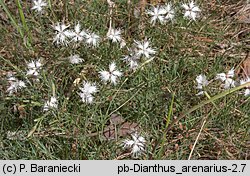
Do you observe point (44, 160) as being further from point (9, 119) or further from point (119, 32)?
point (119, 32)

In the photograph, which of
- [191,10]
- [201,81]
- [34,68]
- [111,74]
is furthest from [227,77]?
[34,68]

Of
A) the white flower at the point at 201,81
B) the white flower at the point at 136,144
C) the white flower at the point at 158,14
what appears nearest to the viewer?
the white flower at the point at 136,144

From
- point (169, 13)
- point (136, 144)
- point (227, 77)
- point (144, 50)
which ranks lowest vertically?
point (136, 144)

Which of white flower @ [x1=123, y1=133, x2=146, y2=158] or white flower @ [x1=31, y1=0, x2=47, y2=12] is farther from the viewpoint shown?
white flower @ [x1=31, y1=0, x2=47, y2=12]

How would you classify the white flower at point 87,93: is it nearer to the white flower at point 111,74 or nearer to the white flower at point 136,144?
the white flower at point 111,74

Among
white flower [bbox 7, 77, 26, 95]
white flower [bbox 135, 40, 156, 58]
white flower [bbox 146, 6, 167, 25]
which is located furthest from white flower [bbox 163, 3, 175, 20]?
white flower [bbox 7, 77, 26, 95]

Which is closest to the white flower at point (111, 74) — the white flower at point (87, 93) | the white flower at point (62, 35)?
the white flower at point (87, 93)

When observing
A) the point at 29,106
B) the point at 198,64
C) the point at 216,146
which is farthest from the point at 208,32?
the point at 29,106

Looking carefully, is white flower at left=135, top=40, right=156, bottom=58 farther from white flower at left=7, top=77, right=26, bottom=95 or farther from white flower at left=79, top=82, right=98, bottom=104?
white flower at left=7, top=77, right=26, bottom=95

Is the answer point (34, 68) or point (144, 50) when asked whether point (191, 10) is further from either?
point (34, 68)
